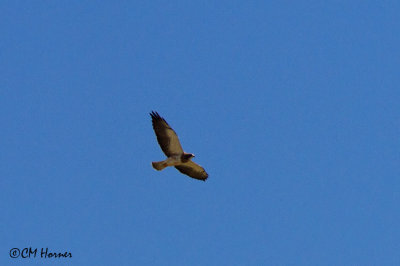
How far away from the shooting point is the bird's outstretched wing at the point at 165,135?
82.6 feet

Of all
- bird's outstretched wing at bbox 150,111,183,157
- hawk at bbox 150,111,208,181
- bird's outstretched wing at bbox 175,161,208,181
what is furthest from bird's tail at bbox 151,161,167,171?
bird's outstretched wing at bbox 175,161,208,181

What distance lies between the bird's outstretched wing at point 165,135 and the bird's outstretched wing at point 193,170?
1350mm

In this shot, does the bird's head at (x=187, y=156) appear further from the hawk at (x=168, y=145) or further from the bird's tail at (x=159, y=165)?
the bird's tail at (x=159, y=165)

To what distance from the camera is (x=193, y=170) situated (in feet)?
89.9

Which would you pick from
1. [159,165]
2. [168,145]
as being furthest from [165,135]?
[159,165]

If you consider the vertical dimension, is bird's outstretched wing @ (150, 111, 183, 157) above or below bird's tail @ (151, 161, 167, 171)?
above

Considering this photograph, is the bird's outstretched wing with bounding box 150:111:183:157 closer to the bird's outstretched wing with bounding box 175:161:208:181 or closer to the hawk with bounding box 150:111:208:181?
the hawk with bounding box 150:111:208:181

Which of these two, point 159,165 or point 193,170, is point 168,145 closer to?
point 159,165

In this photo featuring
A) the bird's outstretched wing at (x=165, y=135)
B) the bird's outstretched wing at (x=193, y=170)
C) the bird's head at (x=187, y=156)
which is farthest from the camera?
the bird's outstretched wing at (x=193, y=170)

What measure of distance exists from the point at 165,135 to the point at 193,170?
2734 millimetres

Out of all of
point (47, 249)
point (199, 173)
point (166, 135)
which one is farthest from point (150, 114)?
point (47, 249)

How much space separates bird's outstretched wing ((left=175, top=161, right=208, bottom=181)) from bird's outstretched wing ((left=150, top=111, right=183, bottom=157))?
53.1 inches

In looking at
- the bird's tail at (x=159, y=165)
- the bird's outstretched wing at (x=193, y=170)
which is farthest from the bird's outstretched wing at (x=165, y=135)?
the bird's outstretched wing at (x=193, y=170)

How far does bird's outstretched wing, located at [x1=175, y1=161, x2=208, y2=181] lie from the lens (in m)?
27.0
